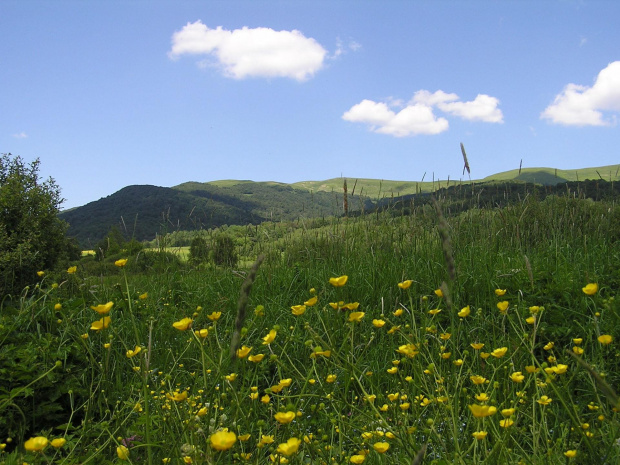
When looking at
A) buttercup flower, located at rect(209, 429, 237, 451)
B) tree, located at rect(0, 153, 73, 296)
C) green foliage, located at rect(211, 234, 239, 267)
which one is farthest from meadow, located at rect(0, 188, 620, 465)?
tree, located at rect(0, 153, 73, 296)

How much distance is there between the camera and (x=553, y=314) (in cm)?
293

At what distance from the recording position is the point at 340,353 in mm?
2100

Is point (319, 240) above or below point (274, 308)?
above

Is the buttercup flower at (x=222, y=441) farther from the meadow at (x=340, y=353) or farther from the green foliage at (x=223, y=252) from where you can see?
the green foliage at (x=223, y=252)

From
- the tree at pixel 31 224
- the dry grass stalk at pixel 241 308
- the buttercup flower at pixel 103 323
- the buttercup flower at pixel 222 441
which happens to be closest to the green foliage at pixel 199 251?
the buttercup flower at pixel 103 323

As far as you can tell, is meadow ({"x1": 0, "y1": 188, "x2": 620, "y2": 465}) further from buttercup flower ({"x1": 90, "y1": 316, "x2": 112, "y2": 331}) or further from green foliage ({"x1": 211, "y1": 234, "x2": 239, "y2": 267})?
green foliage ({"x1": 211, "y1": 234, "x2": 239, "y2": 267})

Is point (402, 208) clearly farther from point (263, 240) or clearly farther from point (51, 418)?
point (51, 418)

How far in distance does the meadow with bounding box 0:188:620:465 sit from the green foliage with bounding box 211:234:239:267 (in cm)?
14

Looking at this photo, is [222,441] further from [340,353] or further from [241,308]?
[340,353]

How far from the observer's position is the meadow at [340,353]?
4.15 feet

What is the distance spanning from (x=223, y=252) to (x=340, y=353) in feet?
11.3

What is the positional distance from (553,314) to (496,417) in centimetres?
155

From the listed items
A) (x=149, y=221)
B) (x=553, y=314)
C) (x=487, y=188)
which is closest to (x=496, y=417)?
(x=553, y=314)

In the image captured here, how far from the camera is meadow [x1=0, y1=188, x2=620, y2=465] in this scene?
4.15 ft
